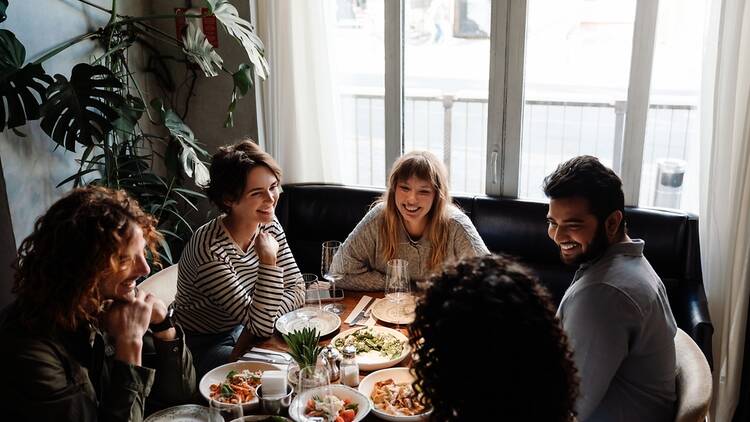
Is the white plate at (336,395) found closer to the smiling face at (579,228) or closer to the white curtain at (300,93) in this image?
the smiling face at (579,228)

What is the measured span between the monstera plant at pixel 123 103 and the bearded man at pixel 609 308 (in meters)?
1.27

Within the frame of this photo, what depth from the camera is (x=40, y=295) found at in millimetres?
1441

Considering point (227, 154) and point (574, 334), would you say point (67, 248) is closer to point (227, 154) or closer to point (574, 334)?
point (227, 154)

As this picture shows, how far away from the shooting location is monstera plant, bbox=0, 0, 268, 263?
8.14ft

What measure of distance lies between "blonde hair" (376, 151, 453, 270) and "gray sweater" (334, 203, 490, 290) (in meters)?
0.02

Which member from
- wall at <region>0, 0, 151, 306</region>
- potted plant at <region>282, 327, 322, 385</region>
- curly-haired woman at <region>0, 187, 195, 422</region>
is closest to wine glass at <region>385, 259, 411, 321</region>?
potted plant at <region>282, 327, 322, 385</region>

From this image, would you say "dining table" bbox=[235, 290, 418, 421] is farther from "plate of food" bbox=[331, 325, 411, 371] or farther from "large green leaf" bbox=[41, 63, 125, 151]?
"large green leaf" bbox=[41, 63, 125, 151]

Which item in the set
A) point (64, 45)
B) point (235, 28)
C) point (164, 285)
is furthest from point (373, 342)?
point (64, 45)

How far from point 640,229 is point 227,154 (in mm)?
1873

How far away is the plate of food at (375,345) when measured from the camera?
6.06 ft

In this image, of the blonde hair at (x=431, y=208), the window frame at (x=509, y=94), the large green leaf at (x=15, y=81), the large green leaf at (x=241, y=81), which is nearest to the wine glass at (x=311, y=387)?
the blonde hair at (x=431, y=208)

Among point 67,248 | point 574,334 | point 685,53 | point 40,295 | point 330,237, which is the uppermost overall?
point 685,53

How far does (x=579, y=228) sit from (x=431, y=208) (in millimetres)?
987

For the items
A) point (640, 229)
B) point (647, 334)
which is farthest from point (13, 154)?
point (640, 229)
